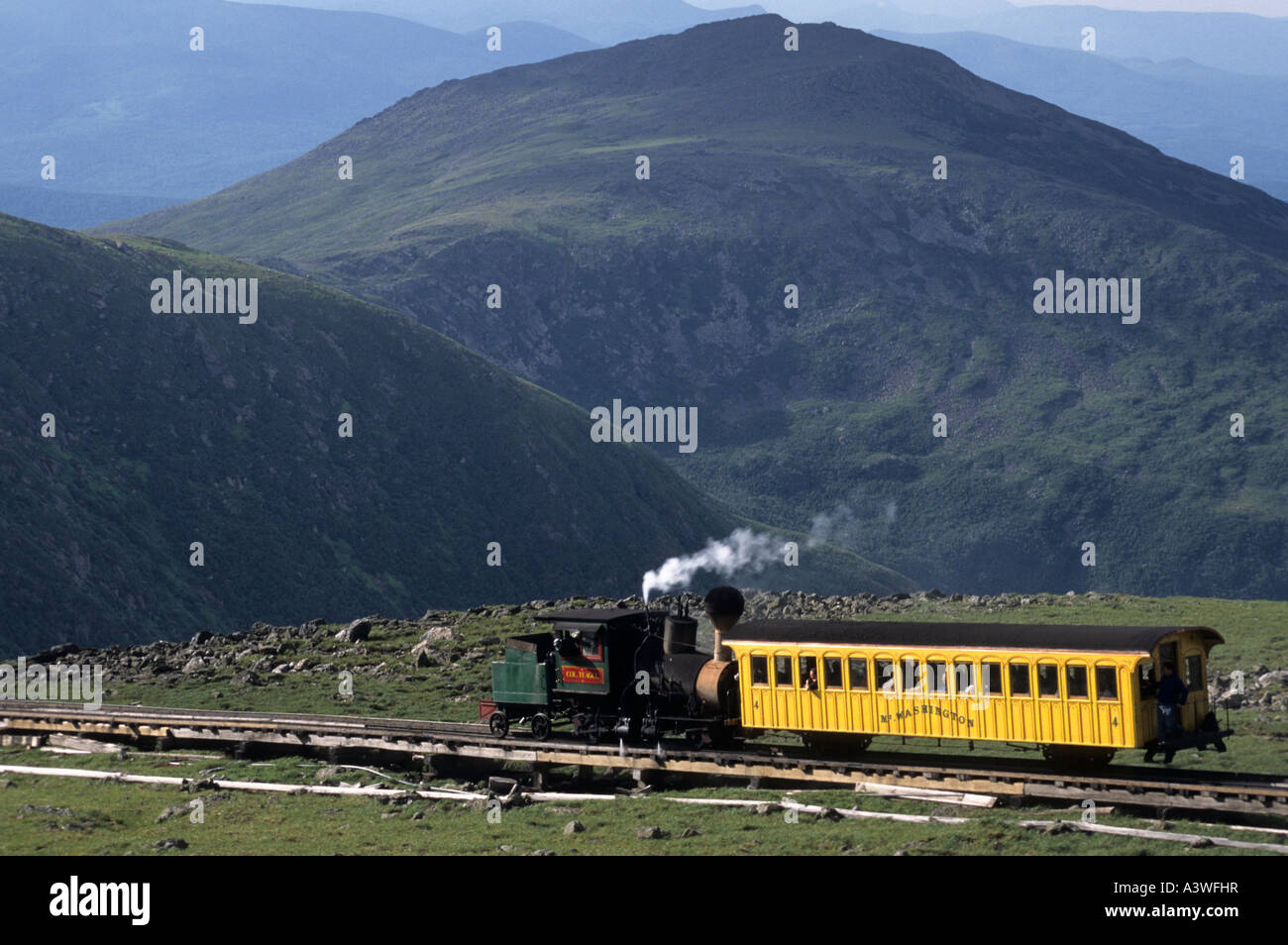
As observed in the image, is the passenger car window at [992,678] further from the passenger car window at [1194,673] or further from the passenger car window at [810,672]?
the passenger car window at [810,672]

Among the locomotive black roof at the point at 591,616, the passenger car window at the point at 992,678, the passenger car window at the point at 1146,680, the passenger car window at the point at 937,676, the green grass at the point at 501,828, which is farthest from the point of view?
→ the locomotive black roof at the point at 591,616

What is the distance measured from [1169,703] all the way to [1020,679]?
3.30 metres

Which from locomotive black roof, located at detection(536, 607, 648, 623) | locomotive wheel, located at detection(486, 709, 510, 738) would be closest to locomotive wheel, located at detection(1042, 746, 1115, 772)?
locomotive black roof, located at detection(536, 607, 648, 623)

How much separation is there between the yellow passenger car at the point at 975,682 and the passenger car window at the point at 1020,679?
0.02m

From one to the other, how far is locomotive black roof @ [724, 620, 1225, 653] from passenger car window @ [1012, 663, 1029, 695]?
447 mm

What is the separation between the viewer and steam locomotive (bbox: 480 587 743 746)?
39344 mm

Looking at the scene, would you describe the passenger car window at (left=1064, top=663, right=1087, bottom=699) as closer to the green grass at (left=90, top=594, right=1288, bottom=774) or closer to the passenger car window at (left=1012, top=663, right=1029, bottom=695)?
the passenger car window at (left=1012, top=663, right=1029, bottom=695)

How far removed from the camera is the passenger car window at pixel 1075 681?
32750 mm

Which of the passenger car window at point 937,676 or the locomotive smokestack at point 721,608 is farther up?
the locomotive smokestack at point 721,608

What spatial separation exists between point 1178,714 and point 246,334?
117 m

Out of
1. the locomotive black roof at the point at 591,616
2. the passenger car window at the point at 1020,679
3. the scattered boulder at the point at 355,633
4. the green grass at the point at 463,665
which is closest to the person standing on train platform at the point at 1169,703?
the passenger car window at the point at 1020,679

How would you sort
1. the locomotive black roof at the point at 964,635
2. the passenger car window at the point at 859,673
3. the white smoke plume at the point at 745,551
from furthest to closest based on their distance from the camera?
the white smoke plume at the point at 745,551
the passenger car window at the point at 859,673
the locomotive black roof at the point at 964,635
